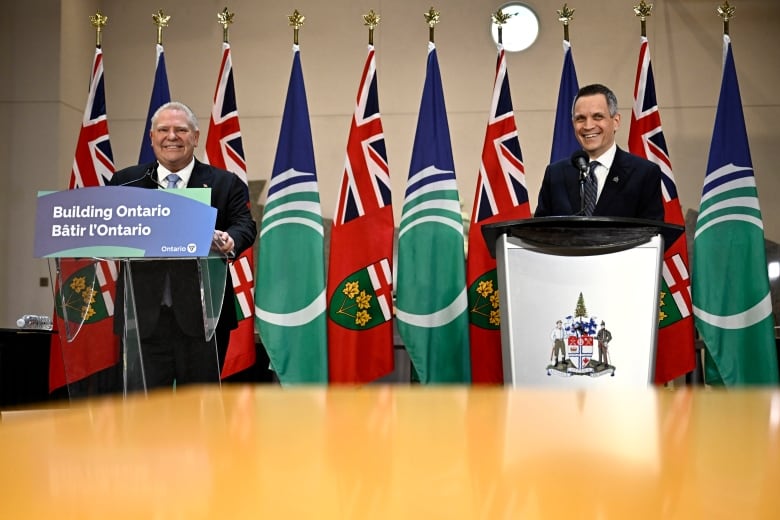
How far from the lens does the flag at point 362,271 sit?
4590mm

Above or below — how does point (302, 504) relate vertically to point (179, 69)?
below

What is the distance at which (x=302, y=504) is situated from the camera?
327 millimetres

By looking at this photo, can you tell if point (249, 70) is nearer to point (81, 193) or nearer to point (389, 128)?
point (389, 128)

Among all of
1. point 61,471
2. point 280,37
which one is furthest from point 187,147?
point 280,37

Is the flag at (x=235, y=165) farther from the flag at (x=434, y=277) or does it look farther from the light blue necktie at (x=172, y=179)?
the light blue necktie at (x=172, y=179)

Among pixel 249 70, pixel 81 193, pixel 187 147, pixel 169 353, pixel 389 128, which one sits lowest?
pixel 169 353

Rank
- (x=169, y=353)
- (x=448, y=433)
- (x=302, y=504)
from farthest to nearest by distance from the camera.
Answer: (x=169, y=353), (x=448, y=433), (x=302, y=504)

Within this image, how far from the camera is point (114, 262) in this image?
2.37 metres

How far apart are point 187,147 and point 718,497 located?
9.87 ft

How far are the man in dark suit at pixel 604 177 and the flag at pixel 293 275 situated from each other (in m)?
1.64

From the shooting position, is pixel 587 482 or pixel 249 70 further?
pixel 249 70

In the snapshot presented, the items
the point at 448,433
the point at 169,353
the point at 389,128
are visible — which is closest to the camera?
the point at 448,433

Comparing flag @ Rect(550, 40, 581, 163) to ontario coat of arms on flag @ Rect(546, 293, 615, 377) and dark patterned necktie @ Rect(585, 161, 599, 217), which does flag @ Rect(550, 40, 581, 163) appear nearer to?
dark patterned necktie @ Rect(585, 161, 599, 217)

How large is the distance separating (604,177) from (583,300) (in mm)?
765
